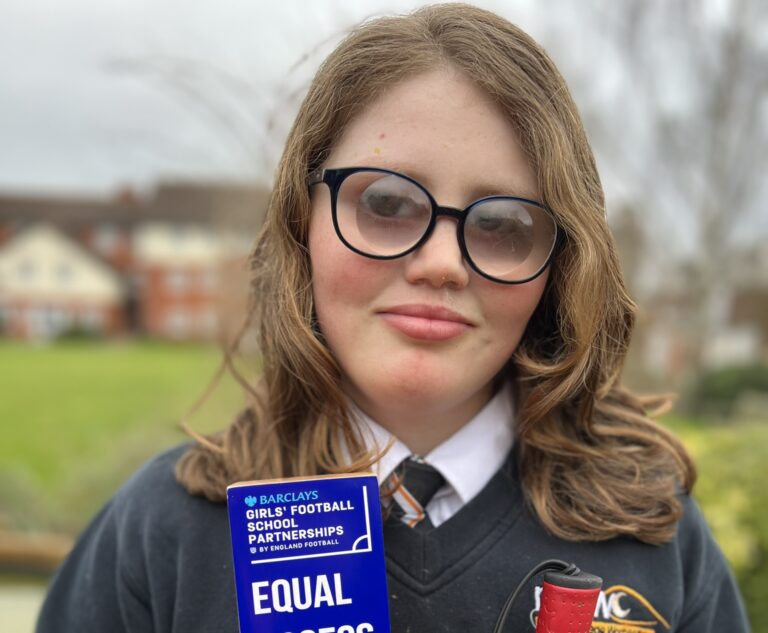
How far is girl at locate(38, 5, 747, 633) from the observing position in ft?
4.38

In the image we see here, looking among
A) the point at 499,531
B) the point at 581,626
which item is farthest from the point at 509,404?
the point at 581,626

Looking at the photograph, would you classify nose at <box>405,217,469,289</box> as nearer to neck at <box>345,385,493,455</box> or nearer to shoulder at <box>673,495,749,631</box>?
neck at <box>345,385,493,455</box>

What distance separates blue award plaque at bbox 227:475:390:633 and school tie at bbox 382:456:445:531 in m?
0.31

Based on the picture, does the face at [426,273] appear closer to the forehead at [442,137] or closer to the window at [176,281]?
the forehead at [442,137]

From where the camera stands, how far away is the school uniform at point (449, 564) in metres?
1.44

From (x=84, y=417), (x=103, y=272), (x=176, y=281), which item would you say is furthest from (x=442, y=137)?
(x=103, y=272)

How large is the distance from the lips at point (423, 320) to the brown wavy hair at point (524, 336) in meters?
0.16

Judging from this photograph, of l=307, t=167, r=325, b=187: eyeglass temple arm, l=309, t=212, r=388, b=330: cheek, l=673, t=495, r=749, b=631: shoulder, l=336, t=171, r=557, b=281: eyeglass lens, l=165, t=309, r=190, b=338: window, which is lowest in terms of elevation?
l=165, t=309, r=190, b=338: window

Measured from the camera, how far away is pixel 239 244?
25.5 feet

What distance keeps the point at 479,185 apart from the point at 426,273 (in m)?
0.19

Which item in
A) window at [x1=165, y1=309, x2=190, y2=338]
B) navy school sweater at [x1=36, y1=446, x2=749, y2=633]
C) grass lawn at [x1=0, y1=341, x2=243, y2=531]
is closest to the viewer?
navy school sweater at [x1=36, y1=446, x2=749, y2=633]

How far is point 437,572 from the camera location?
1442mm

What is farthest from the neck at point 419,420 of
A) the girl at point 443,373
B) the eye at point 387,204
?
the eye at point 387,204

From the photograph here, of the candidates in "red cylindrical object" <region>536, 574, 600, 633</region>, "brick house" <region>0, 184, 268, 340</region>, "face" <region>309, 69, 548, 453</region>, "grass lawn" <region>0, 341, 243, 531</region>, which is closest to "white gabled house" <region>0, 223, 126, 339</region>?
"brick house" <region>0, 184, 268, 340</region>
